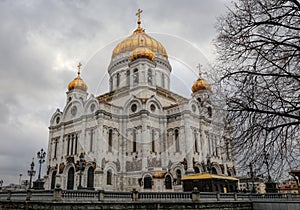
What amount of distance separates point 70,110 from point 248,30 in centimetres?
2754

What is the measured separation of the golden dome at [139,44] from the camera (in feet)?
117

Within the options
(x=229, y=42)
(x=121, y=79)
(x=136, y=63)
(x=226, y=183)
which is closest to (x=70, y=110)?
(x=121, y=79)

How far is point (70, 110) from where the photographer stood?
3175 cm

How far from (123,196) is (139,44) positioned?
83.9 ft

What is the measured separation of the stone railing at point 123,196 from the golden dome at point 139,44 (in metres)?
23.5

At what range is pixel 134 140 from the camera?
2719 cm

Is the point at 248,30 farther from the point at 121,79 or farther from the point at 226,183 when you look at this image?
the point at 121,79

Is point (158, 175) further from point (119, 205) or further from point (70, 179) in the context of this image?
point (119, 205)

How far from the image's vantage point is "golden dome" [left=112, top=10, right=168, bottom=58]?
35.8 meters

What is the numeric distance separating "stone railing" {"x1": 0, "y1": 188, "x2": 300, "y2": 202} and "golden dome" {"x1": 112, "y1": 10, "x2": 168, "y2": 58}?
2350cm

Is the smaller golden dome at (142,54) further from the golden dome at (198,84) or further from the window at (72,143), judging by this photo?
the window at (72,143)

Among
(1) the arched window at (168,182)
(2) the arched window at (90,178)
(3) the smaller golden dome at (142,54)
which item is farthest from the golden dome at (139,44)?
(1) the arched window at (168,182)

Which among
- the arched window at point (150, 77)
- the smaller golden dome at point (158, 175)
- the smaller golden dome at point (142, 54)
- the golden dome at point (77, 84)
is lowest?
the smaller golden dome at point (158, 175)

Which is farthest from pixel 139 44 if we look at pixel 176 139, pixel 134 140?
pixel 176 139
